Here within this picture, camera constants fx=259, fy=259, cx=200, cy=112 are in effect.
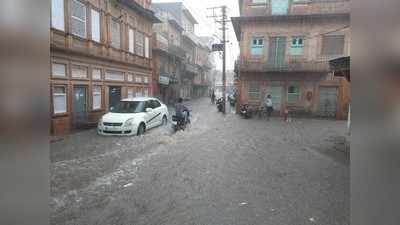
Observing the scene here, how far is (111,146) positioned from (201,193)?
525 cm

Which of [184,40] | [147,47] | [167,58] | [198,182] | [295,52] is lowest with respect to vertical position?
[198,182]

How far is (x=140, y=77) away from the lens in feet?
66.8

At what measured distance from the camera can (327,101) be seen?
19000 millimetres

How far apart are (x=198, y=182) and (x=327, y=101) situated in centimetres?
1660

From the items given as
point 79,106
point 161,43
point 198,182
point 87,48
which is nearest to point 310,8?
point 161,43

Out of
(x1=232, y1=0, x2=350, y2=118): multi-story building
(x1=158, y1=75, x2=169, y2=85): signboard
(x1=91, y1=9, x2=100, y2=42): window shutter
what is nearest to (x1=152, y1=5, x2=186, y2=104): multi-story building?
(x1=158, y1=75, x2=169, y2=85): signboard

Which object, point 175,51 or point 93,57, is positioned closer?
point 93,57

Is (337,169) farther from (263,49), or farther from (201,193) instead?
(263,49)

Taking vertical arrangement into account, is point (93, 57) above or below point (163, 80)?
above

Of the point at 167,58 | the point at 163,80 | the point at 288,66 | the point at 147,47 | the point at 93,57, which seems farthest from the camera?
the point at 167,58

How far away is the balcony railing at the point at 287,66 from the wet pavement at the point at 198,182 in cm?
992

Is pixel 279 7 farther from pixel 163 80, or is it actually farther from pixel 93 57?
pixel 93 57

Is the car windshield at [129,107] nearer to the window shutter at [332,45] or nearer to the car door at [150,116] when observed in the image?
the car door at [150,116]

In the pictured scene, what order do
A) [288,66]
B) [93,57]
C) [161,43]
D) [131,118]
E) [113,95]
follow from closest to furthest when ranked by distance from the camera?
[131,118] → [93,57] → [113,95] → [288,66] → [161,43]
